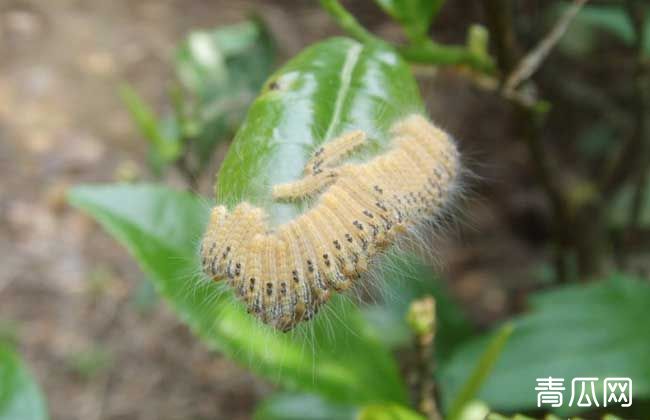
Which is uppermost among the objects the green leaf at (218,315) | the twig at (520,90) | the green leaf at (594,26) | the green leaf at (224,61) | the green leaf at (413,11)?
the green leaf at (594,26)

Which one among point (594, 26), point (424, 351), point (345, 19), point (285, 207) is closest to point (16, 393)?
point (285, 207)

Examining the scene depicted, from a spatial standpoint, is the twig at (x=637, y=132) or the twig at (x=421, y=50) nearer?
the twig at (x=421, y=50)

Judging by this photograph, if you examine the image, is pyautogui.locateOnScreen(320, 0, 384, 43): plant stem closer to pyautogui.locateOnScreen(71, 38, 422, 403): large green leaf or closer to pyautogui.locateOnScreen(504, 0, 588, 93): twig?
pyautogui.locateOnScreen(71, 38, 422, 403): large green leaf

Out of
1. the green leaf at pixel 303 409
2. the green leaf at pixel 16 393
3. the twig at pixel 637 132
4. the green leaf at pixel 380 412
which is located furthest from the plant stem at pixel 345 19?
the green leaf at pixel 303 409

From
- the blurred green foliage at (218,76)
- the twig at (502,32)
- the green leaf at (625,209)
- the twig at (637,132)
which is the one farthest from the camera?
the green leaf at (625,209)

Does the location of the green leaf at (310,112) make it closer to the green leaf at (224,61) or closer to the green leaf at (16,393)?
the green leaf at (16,393)

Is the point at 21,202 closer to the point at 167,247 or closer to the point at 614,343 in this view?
the point at 167,247
